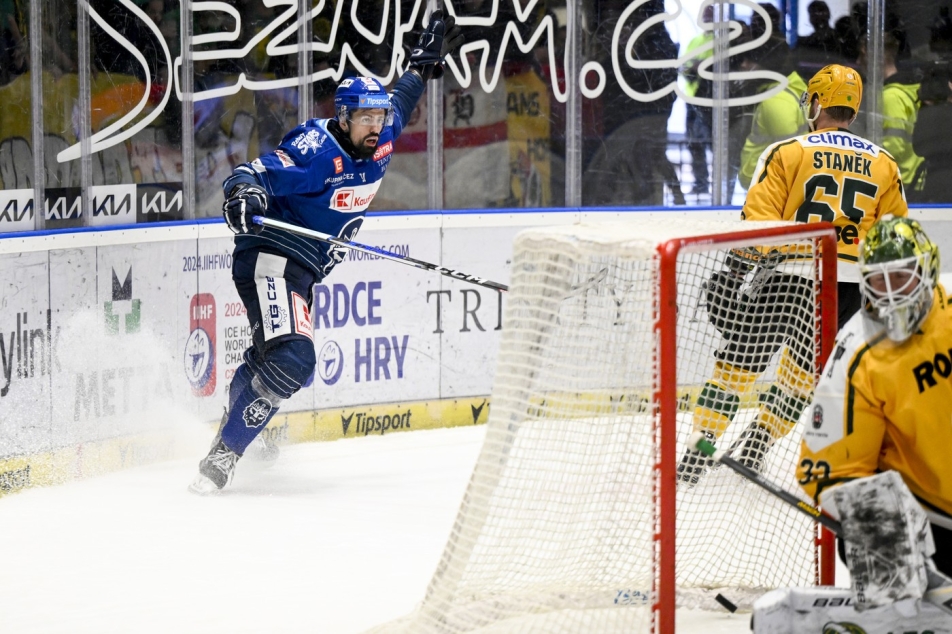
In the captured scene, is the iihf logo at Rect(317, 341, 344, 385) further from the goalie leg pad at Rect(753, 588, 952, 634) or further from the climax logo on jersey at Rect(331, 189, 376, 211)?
the goalie leg pad at Rect(753, 588, 952, 634)

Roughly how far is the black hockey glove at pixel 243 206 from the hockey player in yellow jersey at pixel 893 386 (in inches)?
85.3

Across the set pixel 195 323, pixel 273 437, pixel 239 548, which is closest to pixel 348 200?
pixel 195 323

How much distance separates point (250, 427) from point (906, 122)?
3838 mm

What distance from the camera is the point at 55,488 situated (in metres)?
4.51

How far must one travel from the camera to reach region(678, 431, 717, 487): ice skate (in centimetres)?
346

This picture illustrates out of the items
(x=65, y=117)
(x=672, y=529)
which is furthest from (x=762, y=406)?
(x=65, y=117)

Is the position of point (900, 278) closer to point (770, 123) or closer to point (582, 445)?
point (582, 445)

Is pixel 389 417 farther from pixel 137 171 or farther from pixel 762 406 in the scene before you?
pixel 762 406

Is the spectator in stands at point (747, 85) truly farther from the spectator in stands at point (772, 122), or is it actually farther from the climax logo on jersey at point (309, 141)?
the climax logo on jersey at point (309, 141)

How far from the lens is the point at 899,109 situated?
663 cm

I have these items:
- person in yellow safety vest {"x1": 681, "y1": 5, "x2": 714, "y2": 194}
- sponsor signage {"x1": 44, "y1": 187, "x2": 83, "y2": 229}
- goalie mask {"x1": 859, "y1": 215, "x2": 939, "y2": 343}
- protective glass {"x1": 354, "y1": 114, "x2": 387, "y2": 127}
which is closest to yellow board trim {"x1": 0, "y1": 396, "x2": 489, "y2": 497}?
sponsor signage {"x1": 44, "y1": 187, "x2": 83, "y2": 229}

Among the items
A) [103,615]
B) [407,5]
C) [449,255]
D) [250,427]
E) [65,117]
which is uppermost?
[407,5]

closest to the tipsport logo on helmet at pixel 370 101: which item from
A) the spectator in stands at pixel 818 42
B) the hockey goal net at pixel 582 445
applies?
the hockey goal net at pixel 582 445

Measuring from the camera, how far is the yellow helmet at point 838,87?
3.98 m
